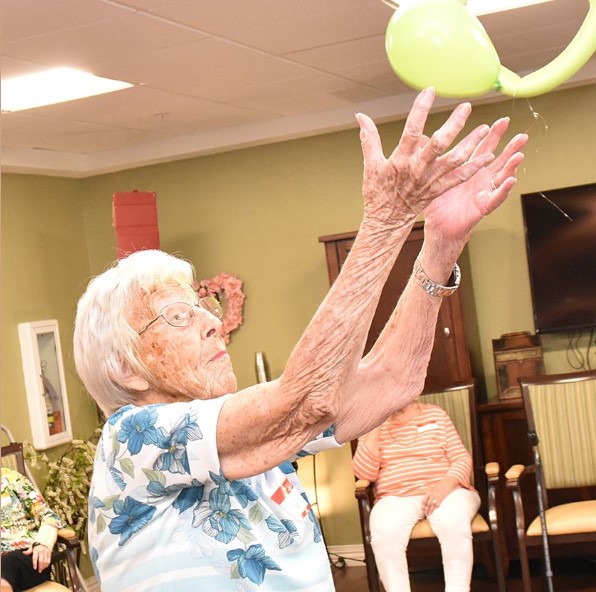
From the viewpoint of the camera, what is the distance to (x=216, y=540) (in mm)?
1316

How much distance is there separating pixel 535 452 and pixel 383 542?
2.82 feet

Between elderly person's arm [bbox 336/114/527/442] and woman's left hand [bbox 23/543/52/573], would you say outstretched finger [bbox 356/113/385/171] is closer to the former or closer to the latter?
elderly person's arm [bbox 336/114/527/442]

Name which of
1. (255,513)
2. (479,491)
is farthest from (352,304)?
(479,491)

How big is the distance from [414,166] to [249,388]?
1.13 feet

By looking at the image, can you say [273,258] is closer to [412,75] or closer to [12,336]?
[12,336]

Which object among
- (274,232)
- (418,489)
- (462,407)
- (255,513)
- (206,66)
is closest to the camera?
(255,513)

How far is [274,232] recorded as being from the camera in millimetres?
6168

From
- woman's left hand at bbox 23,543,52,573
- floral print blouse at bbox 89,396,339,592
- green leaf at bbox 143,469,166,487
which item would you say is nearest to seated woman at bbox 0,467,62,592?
woman's left hand at bbox 23,543,52,573

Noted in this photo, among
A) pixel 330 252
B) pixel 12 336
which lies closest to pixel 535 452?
pixel 330 252

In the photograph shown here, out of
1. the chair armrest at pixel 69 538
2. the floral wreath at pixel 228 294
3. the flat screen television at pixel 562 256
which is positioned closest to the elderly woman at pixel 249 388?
the chair armrest at pixel 69 538

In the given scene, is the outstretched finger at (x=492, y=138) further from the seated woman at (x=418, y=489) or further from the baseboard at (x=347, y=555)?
the baseboard at (x=347, y=555)

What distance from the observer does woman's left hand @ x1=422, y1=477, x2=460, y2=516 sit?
4594 millimetres

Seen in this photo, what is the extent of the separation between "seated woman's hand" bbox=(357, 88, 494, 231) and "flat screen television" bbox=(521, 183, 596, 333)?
4367 mm

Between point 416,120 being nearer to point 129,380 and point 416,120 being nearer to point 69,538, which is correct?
point 129,380
